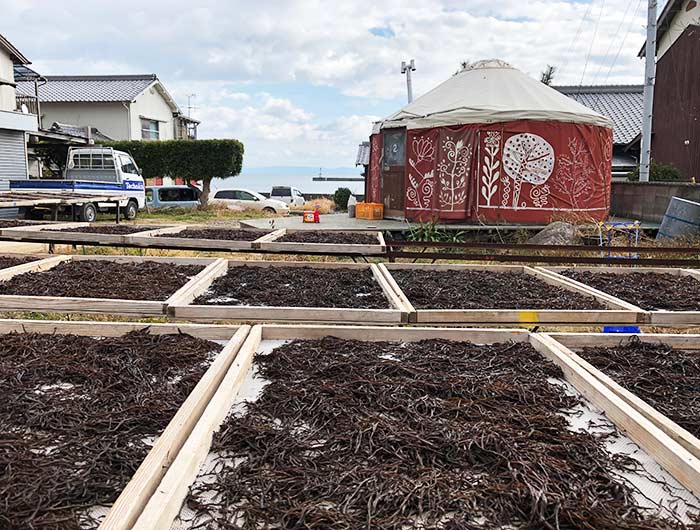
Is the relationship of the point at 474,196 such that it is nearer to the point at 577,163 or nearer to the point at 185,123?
the point at 577,163

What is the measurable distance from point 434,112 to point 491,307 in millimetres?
7517

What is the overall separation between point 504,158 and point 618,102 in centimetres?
1661

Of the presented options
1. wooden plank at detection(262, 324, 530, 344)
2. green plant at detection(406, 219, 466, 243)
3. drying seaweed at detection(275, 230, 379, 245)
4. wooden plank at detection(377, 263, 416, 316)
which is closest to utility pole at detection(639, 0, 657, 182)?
green plant at detection(406, 219, 466, 243)

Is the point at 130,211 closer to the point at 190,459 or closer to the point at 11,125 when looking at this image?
the point at 11,125

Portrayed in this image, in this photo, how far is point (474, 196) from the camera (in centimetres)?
1005

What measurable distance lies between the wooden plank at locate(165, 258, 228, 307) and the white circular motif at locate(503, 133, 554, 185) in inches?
274

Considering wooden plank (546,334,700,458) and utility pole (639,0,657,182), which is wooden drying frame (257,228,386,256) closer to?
wooden plank (546,334,700,458)

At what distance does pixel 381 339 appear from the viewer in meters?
2.51

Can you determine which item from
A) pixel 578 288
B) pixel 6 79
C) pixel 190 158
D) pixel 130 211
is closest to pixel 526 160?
pixel 578 288

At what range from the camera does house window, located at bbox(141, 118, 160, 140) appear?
27703 mm

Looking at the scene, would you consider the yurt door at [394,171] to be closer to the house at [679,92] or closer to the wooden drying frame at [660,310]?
the wooden drying frame at [660,310]

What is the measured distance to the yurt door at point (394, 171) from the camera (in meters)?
10.9

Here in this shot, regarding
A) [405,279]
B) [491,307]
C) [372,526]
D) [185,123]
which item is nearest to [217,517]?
[372,526]

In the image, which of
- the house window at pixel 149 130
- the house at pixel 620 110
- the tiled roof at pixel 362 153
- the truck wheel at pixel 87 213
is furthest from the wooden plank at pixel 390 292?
the house window at pixel 149 130
